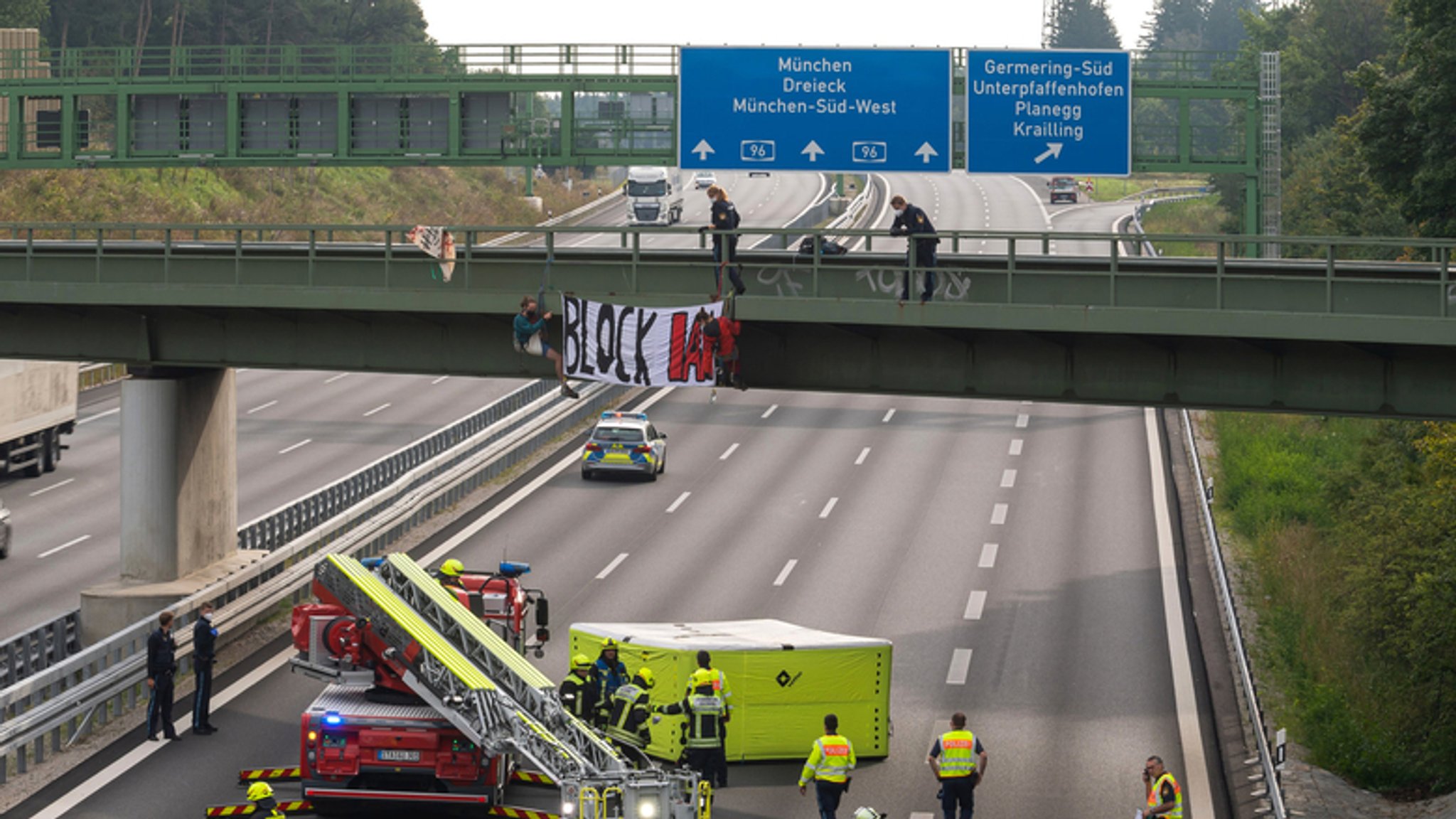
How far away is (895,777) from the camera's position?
24.6 meters

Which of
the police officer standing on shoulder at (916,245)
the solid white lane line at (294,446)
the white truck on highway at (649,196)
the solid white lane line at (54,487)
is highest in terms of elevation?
the white truck on highway at (649,196)

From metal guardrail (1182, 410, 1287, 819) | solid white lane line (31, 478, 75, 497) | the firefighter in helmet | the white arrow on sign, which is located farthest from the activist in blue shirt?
solid white lane line (31, 478, 75, 497)

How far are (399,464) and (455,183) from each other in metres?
74.3

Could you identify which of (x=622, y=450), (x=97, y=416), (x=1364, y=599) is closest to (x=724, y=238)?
(x=1364, y=599)

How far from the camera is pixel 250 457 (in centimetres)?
5109

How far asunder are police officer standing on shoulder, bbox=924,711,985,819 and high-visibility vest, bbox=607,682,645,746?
3816 millimetres

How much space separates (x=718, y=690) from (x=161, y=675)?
26.8 ft

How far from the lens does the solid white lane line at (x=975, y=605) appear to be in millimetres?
34344

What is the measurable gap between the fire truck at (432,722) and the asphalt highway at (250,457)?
508 inches

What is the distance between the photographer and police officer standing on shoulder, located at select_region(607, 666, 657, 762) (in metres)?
22.6

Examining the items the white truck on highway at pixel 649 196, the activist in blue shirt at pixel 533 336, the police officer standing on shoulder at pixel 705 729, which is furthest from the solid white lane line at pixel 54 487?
the white truck on highway at pixel 649 196

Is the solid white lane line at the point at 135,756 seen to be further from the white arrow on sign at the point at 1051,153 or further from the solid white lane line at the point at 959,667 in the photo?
the white arrow on sign at the point at 1051,153

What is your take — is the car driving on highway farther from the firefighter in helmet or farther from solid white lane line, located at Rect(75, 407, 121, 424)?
the firefighter in helmet

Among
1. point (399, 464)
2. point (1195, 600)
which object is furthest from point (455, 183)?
point (1195, 600)
